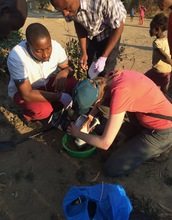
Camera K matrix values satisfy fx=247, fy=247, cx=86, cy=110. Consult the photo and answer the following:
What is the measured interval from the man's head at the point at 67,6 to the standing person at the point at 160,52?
1289 mm

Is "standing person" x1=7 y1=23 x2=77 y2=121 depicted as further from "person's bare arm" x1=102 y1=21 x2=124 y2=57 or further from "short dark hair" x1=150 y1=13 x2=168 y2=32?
"short dark hair" x1=150 y1=13 x2=168 y2=32

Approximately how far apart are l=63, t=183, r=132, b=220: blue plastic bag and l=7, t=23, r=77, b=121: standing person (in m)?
1.26

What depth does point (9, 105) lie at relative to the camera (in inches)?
143

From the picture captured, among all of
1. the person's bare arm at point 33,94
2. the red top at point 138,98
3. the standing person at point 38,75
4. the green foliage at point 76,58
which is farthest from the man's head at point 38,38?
the green foliage at point 76,58

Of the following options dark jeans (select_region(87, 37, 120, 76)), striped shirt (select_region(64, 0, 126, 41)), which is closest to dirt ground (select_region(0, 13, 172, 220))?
dark jeans (select_region(87, 37, 120, 76))

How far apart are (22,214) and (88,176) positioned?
2.44 ft

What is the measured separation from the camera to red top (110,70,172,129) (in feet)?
6.67

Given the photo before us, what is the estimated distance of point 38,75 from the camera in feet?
9.77

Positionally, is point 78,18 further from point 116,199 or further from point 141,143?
point 116,199

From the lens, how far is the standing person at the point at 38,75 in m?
2.46

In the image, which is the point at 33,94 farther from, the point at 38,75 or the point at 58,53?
the point at 58,53

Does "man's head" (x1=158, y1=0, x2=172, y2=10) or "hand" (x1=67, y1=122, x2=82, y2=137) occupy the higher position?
"man's head" (x1=158, y1=0, x2=172, y2=10)

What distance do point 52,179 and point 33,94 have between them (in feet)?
3.16

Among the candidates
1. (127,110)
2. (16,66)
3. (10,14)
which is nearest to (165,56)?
(127,110)
